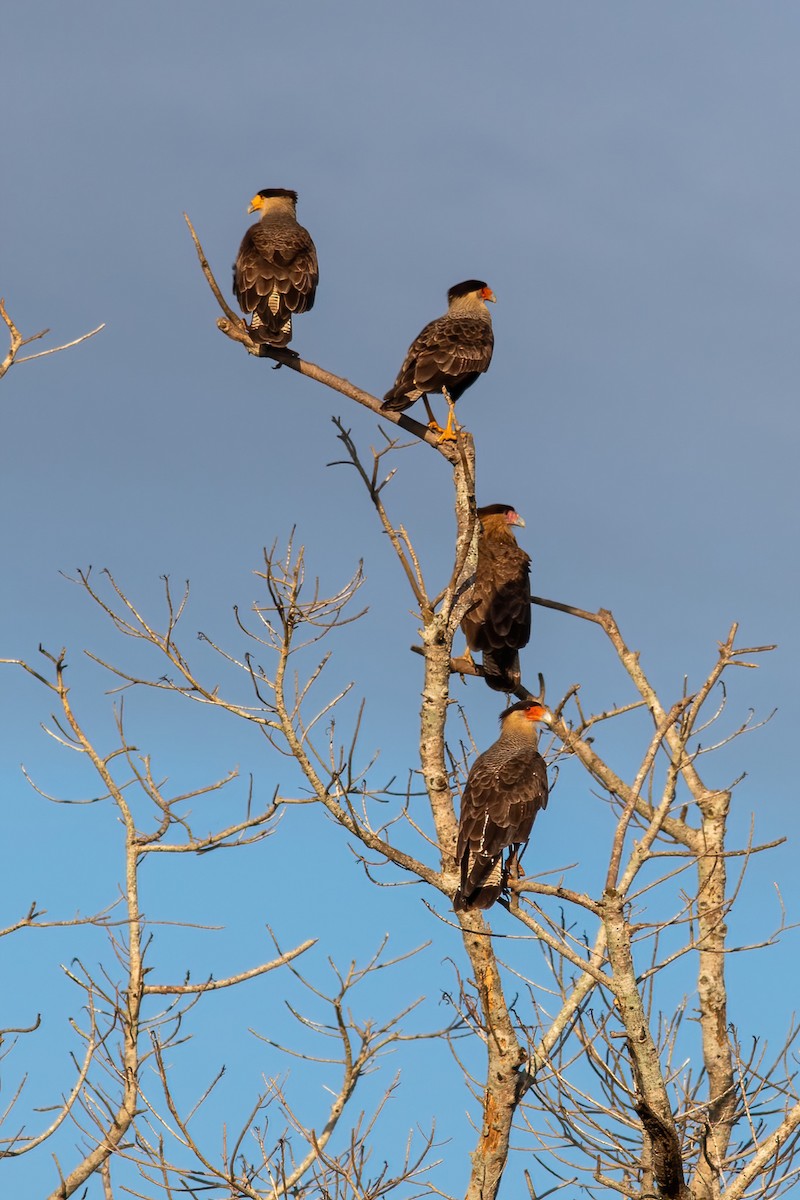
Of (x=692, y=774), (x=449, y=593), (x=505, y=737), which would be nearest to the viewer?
(x=449, y=593)

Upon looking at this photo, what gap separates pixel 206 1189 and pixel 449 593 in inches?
181

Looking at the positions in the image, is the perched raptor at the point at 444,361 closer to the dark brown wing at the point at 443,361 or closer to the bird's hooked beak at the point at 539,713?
the dark brown wing at the point at 443,361

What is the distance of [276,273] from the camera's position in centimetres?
1337

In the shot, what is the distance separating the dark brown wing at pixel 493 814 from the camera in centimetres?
957

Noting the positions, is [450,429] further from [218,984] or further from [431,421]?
[218,984]

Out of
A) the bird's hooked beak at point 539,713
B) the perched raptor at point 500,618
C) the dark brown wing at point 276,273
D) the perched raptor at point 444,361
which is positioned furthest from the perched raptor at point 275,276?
the bird's hooked beak at point 539,713

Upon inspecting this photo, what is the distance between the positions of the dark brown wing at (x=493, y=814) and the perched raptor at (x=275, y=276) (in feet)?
15.0

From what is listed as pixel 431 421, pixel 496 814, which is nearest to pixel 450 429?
pixel 431 421

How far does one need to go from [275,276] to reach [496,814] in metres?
6.29

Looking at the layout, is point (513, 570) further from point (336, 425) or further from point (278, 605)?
point (278, 605)

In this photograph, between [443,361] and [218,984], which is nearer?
[218,984]

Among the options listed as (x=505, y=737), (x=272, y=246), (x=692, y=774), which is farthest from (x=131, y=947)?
(x=272, y=246)

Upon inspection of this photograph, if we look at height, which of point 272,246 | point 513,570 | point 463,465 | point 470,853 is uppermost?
point 272,246

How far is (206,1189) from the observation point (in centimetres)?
898
